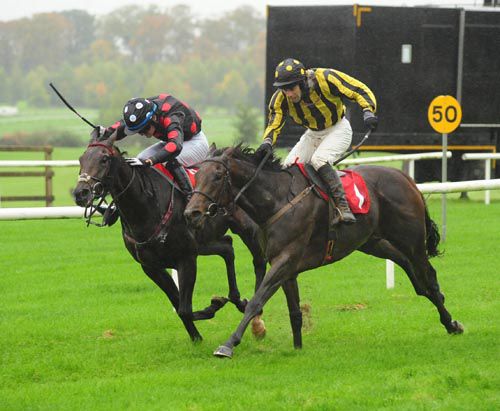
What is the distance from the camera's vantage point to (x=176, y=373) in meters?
6.30

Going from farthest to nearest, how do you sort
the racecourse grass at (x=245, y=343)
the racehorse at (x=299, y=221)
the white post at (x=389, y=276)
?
1. the white post at (x=389, y=276)
2. the racehorse at (x=299, y=221)
3. the racecourse grass at (x=245, y=343)

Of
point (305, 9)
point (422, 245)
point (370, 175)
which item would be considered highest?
point (305, 9)

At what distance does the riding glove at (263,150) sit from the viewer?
691 centimetres

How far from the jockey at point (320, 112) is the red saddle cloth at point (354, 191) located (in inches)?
3.6

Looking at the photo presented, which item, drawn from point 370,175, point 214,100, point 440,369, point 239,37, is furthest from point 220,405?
point 239,37

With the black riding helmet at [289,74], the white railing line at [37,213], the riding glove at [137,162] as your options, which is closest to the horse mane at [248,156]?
the black riding helmet at [289,74]

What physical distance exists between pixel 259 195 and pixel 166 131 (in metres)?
1.16

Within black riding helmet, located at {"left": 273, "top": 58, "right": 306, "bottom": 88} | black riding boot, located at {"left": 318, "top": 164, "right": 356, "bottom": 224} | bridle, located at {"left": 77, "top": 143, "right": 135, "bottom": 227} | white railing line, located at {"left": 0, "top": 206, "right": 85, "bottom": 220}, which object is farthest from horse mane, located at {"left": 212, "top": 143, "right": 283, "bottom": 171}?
white railing line, located at {"left": 0, "top": 206, "right": 85, "bottom": 220}

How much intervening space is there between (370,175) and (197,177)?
170 cm

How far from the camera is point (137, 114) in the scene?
287 inches

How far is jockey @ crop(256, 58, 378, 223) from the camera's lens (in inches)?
275

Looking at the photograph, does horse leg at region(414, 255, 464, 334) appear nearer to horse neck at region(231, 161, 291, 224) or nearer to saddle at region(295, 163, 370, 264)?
saddle at region(295, 163, 370, 264)

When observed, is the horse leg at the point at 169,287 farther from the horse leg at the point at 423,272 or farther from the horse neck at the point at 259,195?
the horse leg at the point at 423,272

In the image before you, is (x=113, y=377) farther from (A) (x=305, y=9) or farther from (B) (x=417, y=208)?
(A) (x=305, y=9)
